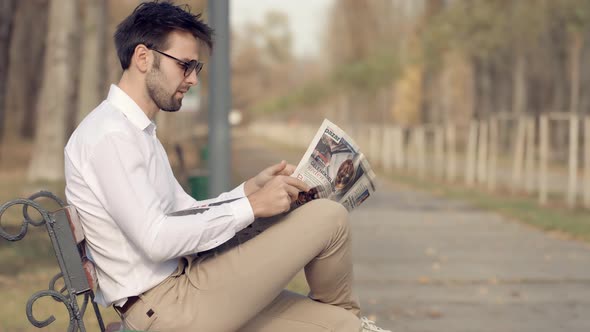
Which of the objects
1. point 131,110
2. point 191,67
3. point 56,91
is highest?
point 191,67

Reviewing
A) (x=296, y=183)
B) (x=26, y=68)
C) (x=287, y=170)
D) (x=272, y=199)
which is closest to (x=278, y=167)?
(x=287, y=170)

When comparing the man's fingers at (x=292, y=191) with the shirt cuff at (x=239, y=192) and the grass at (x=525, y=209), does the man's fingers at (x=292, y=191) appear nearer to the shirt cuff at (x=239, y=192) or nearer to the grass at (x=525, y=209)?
the shirt cuff at (x=239, y=192)

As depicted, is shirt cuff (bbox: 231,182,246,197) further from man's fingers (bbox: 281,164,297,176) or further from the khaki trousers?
the khaki trousers

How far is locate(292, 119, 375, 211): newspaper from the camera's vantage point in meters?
3.77

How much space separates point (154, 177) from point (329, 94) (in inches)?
2308

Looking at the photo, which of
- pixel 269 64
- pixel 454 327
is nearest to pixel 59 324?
pixel 454 327

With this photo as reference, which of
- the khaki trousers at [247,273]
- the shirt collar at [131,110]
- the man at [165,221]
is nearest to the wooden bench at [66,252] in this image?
the man at [165,221]

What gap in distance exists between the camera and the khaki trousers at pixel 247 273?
3.41 m

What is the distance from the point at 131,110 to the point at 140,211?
0.43 meters

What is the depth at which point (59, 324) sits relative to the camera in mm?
6312

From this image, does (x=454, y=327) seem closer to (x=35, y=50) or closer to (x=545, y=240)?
(x=545, y=240)

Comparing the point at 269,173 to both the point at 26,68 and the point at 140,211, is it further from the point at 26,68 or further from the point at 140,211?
the point at 26,68

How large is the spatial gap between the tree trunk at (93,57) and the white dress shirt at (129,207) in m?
20.5

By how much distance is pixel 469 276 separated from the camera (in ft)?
28.1
